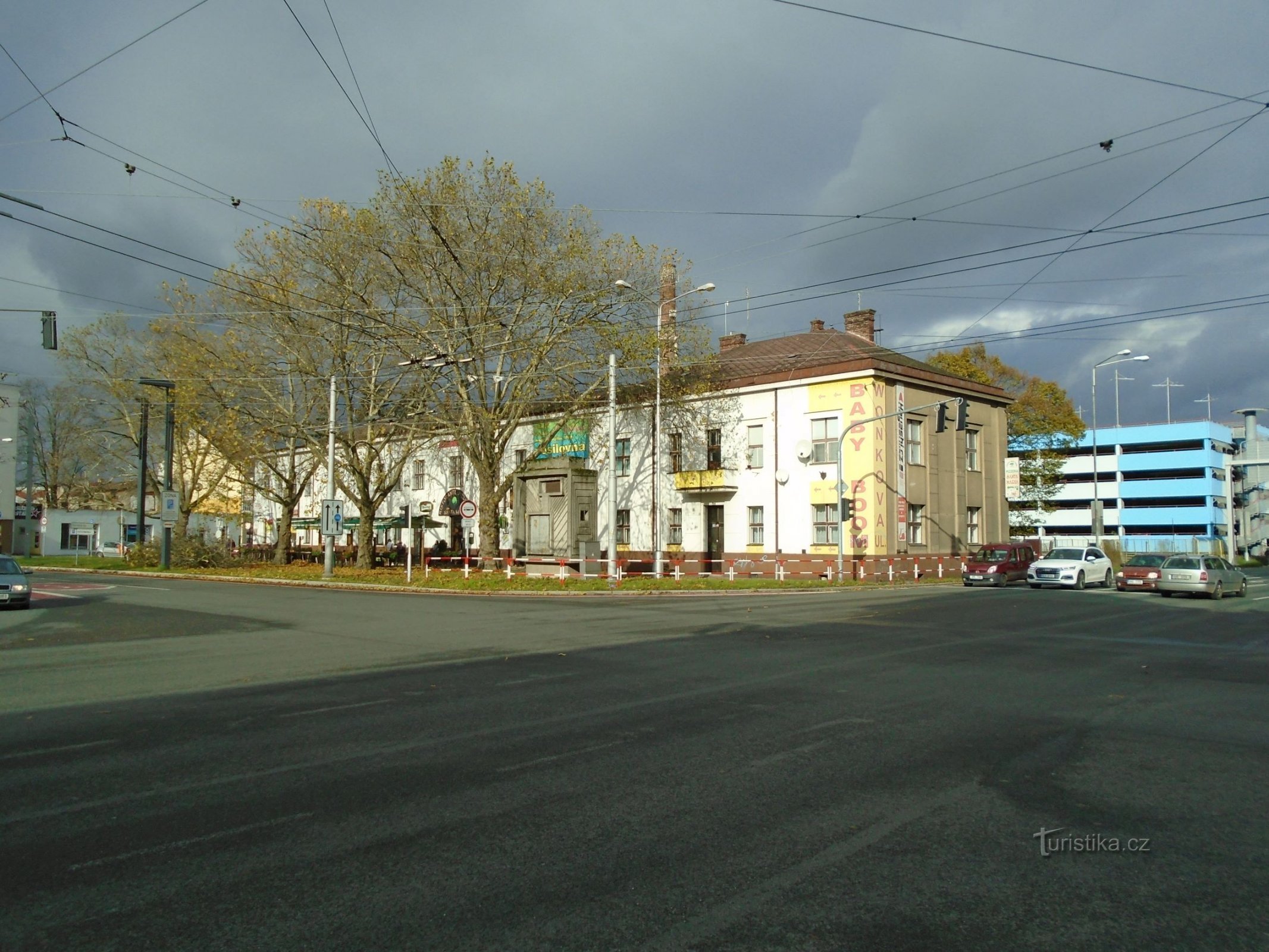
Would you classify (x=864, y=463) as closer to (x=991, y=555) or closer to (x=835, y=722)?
(x=991, y=555)

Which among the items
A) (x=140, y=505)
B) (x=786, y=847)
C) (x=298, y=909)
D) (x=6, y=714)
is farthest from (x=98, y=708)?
(x=140, y=505)

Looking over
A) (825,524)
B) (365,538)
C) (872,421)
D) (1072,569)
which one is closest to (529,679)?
(872,421)

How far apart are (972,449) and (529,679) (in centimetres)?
3767

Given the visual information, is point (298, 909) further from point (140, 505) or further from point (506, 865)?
point (140, 505)

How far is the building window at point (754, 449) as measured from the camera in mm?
40969

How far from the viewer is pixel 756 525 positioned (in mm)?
40875

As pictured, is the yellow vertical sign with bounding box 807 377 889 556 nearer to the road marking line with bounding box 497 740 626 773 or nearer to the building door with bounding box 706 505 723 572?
the building door with bounding box 706 505 723 572

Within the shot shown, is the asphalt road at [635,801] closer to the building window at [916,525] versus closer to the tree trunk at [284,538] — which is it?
the building window at [916,525]

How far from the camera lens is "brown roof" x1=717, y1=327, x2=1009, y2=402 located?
38469 millimetres

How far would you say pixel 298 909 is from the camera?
430 centimetres

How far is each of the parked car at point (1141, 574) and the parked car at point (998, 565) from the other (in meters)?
3.85

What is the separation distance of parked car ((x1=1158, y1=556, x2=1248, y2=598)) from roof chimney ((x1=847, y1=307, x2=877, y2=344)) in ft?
65.2

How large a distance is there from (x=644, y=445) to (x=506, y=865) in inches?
1577

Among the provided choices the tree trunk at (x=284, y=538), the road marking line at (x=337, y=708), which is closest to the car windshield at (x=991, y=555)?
the road marking line at (x=337, y=708)
